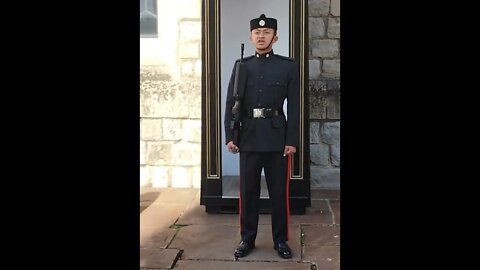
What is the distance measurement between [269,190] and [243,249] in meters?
0.41

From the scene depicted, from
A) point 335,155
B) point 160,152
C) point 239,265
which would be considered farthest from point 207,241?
point 335,155

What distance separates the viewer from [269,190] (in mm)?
3457

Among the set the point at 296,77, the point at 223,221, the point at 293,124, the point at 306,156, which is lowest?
the point at 223,221

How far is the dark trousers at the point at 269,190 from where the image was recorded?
341cm

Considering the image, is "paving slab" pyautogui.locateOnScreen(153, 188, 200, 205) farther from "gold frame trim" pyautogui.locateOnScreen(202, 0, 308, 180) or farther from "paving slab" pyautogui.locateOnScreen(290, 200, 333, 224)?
"paving slab" pyautogui.locateOnScreen(290, 200, 333, 224)

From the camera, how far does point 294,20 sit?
4156mm

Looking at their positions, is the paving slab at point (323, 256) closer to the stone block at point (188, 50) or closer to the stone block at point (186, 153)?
the stone block at point (186, 153)

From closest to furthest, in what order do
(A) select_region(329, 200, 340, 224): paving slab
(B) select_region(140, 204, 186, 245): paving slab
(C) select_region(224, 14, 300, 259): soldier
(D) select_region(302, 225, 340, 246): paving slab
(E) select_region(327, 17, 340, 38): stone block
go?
(C) select_region(224, 14, 300, 259): soldier → (D) select_region(302, 225, 340, 246): paving slab → (B) select_region(140, 204, 186, 245): paving slab → (A) select_region(329, 200, 340, 224): paving slab → (E) select_region(327, 17, 340, 38): stone block

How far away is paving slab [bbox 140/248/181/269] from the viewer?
3.30 meters

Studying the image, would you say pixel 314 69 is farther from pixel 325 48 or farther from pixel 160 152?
pixel 160 152

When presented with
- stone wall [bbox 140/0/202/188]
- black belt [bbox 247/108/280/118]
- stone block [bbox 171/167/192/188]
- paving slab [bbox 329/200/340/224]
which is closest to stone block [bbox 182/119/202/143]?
stone wall [bbox 140/0/202/188]
